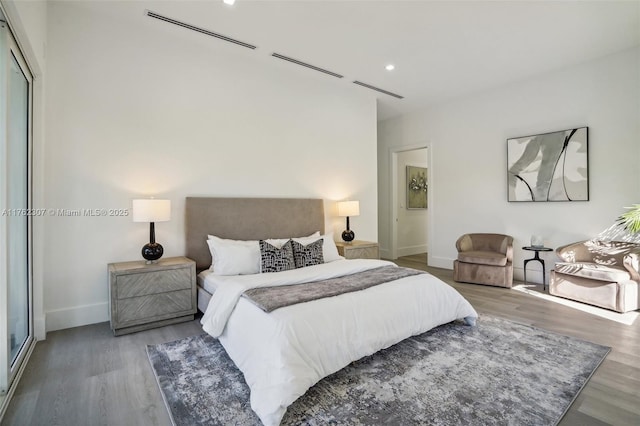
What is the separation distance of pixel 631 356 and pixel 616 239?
219 cm

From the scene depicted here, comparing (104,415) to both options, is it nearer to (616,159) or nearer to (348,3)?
(348,3)

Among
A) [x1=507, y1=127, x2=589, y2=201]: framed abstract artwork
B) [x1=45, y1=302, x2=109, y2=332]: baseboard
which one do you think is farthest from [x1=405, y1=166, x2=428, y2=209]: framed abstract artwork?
[x1=45, y1=302, x2=109, y2=332]: baseboard

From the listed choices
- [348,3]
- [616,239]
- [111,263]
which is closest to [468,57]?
[348,3]

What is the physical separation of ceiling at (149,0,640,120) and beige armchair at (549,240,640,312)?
251 centimetres

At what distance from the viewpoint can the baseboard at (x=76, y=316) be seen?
2955 millimetres

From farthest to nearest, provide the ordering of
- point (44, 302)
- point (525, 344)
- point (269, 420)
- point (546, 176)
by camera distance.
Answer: point (546, 176), point (44, 302), point (525, 344), point (269, 420)

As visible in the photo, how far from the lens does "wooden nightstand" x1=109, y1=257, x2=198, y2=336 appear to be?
2846 mm

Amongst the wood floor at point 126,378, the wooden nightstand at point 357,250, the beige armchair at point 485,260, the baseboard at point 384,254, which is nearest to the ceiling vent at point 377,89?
the wooden nightstand at point 357,250

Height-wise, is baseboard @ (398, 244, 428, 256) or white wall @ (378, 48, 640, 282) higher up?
white wall @ (378, 48, 640, 282)

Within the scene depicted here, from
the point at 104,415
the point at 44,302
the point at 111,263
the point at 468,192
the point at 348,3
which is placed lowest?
the point at 104,415

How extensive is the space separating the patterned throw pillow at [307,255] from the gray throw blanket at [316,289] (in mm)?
627

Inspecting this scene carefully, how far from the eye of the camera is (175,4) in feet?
9.73

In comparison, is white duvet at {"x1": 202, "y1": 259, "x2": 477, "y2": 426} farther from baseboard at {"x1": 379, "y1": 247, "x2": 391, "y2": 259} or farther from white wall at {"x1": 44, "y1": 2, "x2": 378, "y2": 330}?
baseboard at {"x1": 379, "y1": 247, "x2": 391, "y2": 259}

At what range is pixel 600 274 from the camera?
3525mm
